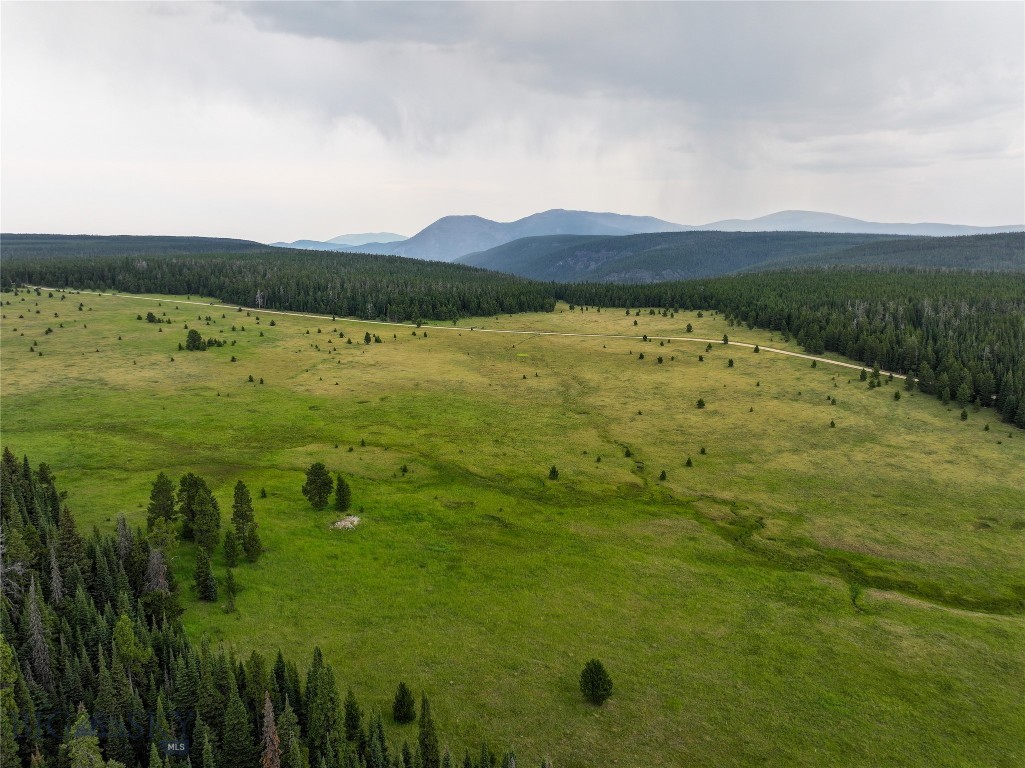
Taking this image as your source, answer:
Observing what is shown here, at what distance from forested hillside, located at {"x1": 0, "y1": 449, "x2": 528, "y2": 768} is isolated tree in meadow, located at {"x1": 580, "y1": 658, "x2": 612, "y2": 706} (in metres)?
7.82

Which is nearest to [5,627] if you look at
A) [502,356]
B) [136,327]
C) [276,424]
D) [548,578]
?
[548,578]

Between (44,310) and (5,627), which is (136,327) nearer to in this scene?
(44,310)

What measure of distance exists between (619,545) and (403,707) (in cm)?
2841

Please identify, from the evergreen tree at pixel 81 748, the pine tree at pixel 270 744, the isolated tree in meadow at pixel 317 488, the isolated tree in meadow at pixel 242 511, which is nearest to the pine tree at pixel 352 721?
the pine tree at pixel 270 744

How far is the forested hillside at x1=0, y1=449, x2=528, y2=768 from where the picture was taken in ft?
92.2

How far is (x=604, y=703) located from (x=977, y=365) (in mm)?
108637

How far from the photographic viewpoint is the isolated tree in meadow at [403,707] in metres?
34.5

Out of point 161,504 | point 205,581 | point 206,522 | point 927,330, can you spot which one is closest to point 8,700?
point 205,581

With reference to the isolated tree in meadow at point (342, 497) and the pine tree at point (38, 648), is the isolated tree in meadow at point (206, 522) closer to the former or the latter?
the isolated tree in meadow at point (342, 497)

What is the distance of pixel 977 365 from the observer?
353ft

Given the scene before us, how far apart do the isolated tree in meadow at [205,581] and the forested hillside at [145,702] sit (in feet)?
23.4

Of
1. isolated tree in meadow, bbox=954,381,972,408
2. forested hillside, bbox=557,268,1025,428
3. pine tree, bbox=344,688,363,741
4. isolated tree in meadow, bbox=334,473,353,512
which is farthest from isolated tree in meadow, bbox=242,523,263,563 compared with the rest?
isolated tree in meadow, bbox=954,381,972,408

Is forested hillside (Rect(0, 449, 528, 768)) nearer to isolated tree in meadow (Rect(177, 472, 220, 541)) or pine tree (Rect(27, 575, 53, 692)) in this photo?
pine tree (Rect(27, 575, 53, 692))

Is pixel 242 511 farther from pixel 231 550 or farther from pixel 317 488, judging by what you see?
pixel 317 488
